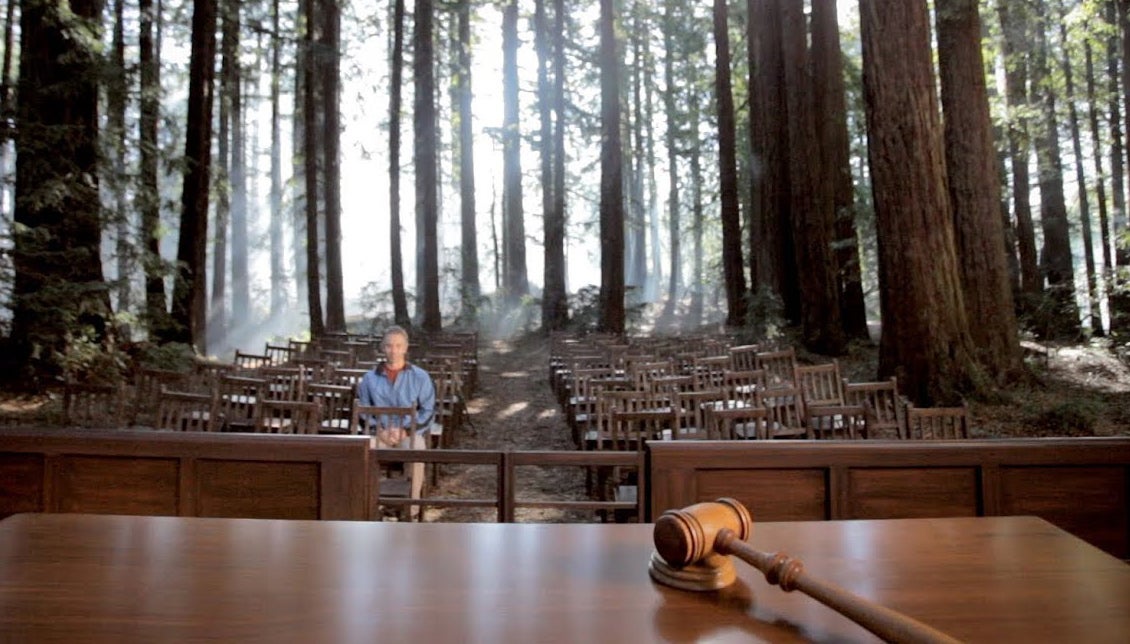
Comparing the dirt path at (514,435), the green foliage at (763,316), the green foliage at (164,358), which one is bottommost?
the dirt path at (514,435)

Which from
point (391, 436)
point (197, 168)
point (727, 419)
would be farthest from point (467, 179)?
point (727, 419)

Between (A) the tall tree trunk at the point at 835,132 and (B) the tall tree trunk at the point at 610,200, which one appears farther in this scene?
(B) the tall tree trunk at the point at 610,200

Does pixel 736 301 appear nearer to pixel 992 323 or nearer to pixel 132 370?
pixel 992 323

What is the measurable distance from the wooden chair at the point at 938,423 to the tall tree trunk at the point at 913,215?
414 centimetres

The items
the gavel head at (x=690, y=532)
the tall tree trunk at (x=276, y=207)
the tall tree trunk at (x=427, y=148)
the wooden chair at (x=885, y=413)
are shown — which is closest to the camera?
the gavel head at (x=690, y=532)

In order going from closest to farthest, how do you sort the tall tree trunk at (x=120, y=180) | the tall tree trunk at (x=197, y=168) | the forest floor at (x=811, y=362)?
the forest floor at (x=811, y=362), the tall tree trunk at (x=120, y=180), the tall tree trunk at (x=197, y=168)

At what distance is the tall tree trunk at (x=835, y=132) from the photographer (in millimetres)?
18922

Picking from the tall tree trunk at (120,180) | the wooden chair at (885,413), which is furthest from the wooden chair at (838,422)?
the tall tree trunk at (120,180)

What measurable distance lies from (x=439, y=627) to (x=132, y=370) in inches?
484

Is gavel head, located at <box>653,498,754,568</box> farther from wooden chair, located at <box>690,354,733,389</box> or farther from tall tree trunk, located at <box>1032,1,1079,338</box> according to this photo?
tall tree trunk, located at <box>1032,1,1079,338</box>

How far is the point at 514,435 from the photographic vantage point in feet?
40.4

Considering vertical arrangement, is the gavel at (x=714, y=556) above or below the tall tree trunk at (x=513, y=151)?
below

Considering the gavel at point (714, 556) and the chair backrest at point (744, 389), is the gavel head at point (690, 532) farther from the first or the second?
the chair backrest at point (744, 389)

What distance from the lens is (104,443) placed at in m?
4.26
